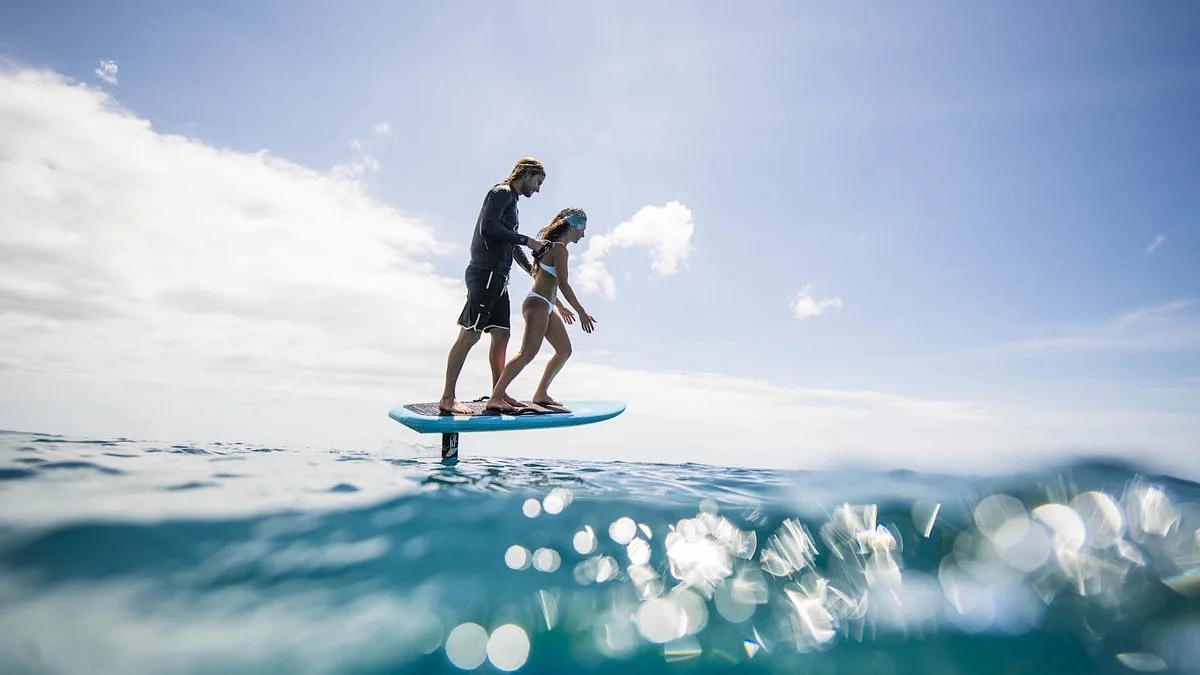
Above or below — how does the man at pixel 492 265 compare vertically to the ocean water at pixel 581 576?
above

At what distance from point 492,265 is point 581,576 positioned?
10.6 feet

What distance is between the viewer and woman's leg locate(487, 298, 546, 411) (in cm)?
553

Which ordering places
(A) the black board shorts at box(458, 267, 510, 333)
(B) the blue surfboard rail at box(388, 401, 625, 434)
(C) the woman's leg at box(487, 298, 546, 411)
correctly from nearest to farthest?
(B) the blue surfboard rail at box(388, 401, 625, 434) < (A) the black board shorts at box(458, 267, 510, 333) < (C) the woman's leg at box(487, 298, 546, 411)

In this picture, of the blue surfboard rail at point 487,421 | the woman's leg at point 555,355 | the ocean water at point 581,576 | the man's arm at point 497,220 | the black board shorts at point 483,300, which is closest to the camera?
the ocean water at point 581,576

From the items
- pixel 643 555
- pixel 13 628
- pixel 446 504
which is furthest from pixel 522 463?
pixel 13 628

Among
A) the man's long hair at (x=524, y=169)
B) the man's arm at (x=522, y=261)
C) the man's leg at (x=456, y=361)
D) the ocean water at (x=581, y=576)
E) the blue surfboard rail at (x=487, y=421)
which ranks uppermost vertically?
the man's long hair at (x=524, y=169)

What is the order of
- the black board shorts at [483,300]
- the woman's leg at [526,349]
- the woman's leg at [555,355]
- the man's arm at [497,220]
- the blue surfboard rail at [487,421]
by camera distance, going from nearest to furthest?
the blue surfboard rail at [487,421], the man's arm at [497,220], the black board shorts at [483,300], the woman's leg at [526,349], the woman's leg at [555,355]

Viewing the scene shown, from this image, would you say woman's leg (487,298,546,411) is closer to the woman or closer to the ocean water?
the woman

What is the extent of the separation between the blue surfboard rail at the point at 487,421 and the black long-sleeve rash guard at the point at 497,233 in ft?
4.57

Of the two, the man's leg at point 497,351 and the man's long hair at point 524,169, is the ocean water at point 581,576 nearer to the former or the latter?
the man's leg at point 497,351

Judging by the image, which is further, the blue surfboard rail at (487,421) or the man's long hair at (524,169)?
the man's long hair at (524,169)

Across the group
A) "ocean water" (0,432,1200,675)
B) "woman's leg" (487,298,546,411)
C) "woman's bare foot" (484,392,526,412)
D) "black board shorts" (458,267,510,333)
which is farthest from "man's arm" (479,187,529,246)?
"ocean water" (0,432,1200,675)

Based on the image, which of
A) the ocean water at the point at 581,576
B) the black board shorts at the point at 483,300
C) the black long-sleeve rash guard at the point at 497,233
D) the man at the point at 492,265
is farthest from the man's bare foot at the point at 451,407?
the ocean water at the point at 581,576

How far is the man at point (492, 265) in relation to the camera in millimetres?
5293
